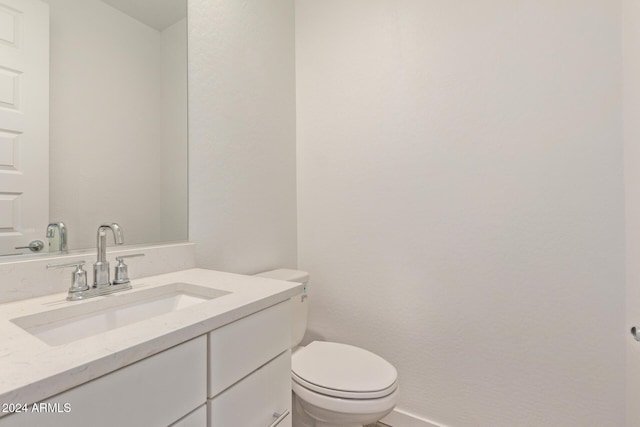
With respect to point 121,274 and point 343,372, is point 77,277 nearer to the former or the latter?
point 121,274

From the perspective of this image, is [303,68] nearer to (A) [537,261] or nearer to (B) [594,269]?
(A) [537,261]

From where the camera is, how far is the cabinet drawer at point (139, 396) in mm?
456

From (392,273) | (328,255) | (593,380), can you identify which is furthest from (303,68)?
(593,380)

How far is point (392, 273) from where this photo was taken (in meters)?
1.56

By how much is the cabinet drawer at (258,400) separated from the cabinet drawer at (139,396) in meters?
0.06

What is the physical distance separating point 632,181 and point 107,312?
1.76 m

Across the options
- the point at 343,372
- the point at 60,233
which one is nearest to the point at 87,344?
the point at 60,233

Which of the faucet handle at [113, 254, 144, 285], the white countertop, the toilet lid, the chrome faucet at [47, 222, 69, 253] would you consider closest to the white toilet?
the toilet lid

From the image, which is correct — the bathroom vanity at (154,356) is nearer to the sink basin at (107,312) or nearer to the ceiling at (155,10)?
the sink basin at (107,312)

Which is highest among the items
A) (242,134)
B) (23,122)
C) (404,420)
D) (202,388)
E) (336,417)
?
(242,134)

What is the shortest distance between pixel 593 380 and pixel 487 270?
527mm

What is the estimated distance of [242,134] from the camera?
1490mm

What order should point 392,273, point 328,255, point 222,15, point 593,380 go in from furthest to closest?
point 328,255 < point 392,273 < point 222,15 < point 593,380

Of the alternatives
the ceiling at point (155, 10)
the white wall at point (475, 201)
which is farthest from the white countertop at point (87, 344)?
the ceiling at point (155, 10)
